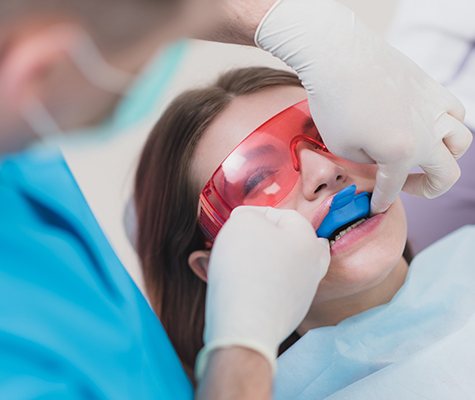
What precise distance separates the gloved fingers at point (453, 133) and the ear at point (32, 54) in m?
0.79

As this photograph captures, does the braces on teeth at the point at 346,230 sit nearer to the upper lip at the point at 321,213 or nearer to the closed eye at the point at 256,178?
the upper lip at the point at 321,213

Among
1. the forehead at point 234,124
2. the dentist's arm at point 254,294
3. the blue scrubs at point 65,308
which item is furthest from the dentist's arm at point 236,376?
the forehead at point 234,124

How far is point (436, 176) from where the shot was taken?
1.27 meters

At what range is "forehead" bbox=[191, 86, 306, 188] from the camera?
4.36 feet

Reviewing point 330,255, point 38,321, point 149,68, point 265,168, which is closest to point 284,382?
point 330,255

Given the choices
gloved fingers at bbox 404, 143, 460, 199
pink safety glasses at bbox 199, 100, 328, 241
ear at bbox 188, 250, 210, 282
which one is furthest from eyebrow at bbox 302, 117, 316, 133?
ear at bbox 188, 250, 210, 282

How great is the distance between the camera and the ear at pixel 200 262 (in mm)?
1421

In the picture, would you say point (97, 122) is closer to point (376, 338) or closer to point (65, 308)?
point (65, 308)

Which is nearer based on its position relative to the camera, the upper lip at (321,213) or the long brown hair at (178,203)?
the upper lip at (321,213)

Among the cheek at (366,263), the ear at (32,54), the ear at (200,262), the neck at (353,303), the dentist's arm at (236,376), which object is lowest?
the neck at (353,303)

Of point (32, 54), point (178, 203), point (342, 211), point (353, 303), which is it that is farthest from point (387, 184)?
point (32, 54)

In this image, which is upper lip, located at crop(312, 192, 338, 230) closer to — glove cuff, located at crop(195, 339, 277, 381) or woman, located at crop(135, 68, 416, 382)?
woman, located at crop(135, 68, 416, 382)

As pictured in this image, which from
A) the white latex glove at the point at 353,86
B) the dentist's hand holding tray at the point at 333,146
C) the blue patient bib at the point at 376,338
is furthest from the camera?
the blue patient bib at the point at 376,338

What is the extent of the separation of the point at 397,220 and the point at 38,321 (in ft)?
2.26
